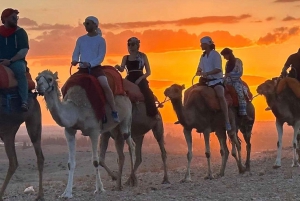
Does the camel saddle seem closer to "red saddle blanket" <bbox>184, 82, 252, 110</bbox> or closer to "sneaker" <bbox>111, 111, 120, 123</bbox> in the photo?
"sneaker" <bbox>111, 111, 120, 123</bbox>

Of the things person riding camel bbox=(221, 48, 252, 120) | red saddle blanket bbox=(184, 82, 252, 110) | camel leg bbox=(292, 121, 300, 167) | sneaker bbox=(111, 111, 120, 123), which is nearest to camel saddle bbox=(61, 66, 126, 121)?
sneaker bbox=(111, 111, 120, 123)

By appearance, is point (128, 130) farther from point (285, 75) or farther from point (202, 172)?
point (285, 75)

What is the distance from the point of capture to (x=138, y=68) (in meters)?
16.1

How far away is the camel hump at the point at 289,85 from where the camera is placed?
19.1 meters

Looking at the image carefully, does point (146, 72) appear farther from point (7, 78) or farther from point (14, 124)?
point (7, 78)

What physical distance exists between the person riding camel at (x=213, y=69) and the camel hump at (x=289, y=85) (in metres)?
2.72

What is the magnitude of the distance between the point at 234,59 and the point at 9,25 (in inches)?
287

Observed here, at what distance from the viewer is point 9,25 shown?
1348 centimetres

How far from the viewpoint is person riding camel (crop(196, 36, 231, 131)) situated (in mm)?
16812

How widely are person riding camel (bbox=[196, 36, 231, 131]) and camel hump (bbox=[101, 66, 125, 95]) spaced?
8.97 feet

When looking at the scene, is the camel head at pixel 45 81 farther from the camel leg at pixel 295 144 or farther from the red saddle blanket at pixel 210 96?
the camel leg at pixel 295 144

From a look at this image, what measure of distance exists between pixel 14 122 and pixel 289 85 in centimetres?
857

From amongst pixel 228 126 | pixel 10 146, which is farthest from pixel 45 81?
pixel 228 126

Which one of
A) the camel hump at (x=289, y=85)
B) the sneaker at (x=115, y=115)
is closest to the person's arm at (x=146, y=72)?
the sneaker at (x=115, y=115)
